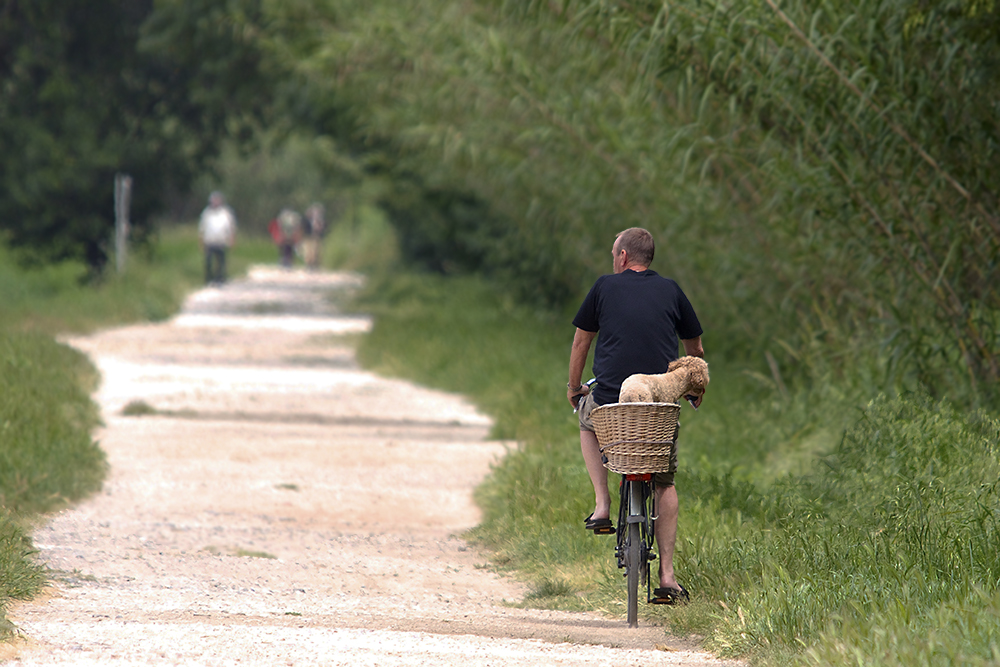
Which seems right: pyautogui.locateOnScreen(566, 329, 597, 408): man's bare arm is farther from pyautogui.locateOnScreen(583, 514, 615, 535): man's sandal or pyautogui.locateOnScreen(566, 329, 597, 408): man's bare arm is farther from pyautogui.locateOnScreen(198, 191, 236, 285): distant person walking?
pyautogui.locateOnScreen(198, 191, 236, 285): distant person walking

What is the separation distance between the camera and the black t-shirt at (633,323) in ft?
18.2

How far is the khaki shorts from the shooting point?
5598mm

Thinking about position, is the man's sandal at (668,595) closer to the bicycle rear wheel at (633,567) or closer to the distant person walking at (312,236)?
the bicycle rear wheel at (633,567)

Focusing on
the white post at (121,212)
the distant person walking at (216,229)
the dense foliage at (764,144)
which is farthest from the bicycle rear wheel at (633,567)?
the distant person walking at (216,229)

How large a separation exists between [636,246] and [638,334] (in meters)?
0.38

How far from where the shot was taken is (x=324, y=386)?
1419 centimetres

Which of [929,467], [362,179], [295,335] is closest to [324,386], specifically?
[295,335]

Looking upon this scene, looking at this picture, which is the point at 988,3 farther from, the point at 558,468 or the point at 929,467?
the point at 558,468

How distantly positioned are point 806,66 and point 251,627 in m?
4.46

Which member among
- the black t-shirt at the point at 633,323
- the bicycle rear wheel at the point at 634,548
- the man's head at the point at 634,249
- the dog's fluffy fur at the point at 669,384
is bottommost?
the bicycle rear wheel at the point at 634,548

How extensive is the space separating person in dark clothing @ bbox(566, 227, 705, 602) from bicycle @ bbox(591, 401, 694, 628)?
9 centimetres

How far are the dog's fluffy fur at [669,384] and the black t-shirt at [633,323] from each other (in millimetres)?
91

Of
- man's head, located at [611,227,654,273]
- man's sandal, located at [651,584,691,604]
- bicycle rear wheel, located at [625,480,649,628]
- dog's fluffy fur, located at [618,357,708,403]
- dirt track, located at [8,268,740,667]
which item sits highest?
man's head, located at [611,227,654,273]

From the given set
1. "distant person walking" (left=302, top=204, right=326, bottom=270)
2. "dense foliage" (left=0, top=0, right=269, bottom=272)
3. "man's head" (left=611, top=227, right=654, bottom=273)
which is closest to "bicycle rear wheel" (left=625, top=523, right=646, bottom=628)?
"man's head" (left=611, top=227, right=654, bottom=273)
